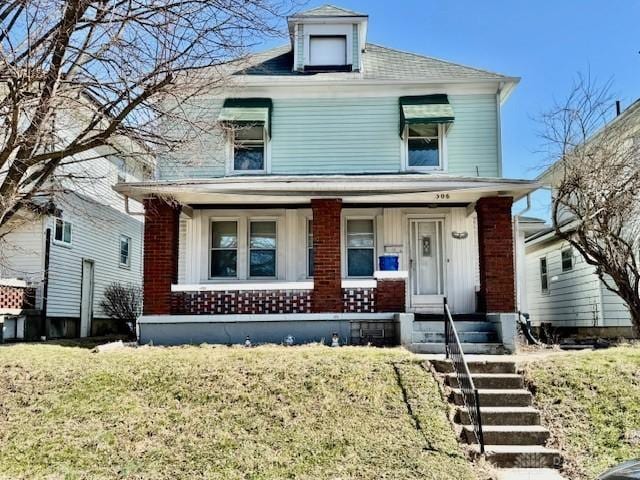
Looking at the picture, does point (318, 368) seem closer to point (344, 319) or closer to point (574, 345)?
point (344, 319)

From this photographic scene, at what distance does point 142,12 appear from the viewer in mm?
9023

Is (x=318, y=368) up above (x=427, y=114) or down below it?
below

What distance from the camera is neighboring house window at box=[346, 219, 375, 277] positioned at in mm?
14984

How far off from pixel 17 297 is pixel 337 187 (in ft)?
29.7

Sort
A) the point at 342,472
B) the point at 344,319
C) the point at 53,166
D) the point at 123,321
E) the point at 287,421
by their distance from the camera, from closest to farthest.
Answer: the point at 342,472, the point at 287,421, the point at 53,166, the point at 344,319, the point at 123,321

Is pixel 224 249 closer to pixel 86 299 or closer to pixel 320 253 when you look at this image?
pixel 320 253

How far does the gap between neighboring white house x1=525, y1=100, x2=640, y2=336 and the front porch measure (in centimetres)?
347

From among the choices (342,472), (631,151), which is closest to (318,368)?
(342,472)

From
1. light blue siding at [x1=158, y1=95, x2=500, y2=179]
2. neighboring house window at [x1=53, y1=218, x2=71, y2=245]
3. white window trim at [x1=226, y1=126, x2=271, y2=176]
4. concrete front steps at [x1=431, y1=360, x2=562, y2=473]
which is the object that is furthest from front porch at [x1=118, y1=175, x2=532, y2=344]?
neighboring house window at [x1=53, y1=218, x2=71, y2=245]

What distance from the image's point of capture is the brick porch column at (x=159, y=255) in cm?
1316

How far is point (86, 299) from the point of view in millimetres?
19625

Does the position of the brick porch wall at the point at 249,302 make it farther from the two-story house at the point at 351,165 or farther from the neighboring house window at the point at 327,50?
the neighboring house window at the point at 327,50

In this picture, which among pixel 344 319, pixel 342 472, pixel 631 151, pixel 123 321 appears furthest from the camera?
pixel 123 321

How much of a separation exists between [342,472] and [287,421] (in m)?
1.32
